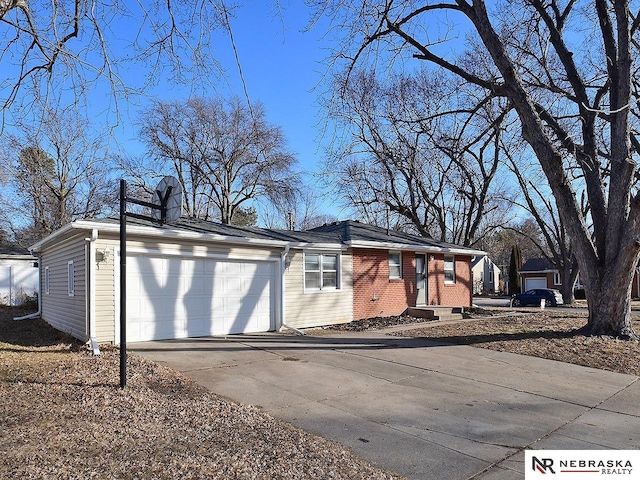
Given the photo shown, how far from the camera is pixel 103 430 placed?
4.60m

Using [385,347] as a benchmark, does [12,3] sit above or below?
above

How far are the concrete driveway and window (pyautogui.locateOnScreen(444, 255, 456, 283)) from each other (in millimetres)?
9457

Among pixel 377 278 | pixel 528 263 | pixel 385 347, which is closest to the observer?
pixel 385 347

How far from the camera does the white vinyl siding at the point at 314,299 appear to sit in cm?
1381

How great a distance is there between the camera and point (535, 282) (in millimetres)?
50188

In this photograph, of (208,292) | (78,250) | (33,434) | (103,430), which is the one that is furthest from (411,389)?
(78,250)

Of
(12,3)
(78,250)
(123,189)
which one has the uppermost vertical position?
(12,3)

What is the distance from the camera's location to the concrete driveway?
473 centimetres

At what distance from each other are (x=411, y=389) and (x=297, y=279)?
734 cm

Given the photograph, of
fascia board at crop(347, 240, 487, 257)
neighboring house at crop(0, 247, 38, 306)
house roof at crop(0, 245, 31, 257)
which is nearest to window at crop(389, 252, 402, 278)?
fascia board at crop(347, 240, 487, 257)

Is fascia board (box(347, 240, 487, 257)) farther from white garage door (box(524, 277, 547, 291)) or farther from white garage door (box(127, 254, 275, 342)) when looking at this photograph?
white garage door (box(524, 277, 547, 291))

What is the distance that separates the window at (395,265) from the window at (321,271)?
113 inches

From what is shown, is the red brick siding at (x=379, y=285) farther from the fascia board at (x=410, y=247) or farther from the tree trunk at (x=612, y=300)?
the tree trunk at (x=612, y=300)

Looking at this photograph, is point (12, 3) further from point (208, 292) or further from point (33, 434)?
point (208, 292)
